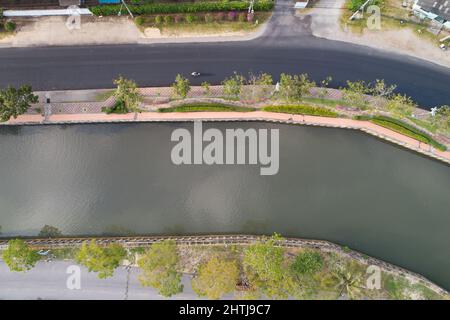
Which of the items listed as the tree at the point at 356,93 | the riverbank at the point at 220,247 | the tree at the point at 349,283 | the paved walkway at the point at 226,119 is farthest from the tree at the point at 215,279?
the tree at the point at 356,93

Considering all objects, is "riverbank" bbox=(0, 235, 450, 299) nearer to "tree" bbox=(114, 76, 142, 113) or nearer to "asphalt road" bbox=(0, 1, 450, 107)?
"tree" bbox=(114, 76, 142, 113)

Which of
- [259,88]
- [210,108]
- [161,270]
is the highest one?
[259,88]

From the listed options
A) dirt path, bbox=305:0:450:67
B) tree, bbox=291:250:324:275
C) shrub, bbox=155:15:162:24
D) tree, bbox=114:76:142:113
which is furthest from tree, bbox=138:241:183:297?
dirt path, bbox=305:0:450:67

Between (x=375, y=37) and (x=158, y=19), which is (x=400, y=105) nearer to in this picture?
(x=375, y=37)

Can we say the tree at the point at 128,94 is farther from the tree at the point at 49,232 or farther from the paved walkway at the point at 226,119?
the tree at the point at 49,232

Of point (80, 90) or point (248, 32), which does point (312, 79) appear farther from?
point (80, 90)

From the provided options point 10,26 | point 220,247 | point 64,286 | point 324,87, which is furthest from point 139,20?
point 64,286
